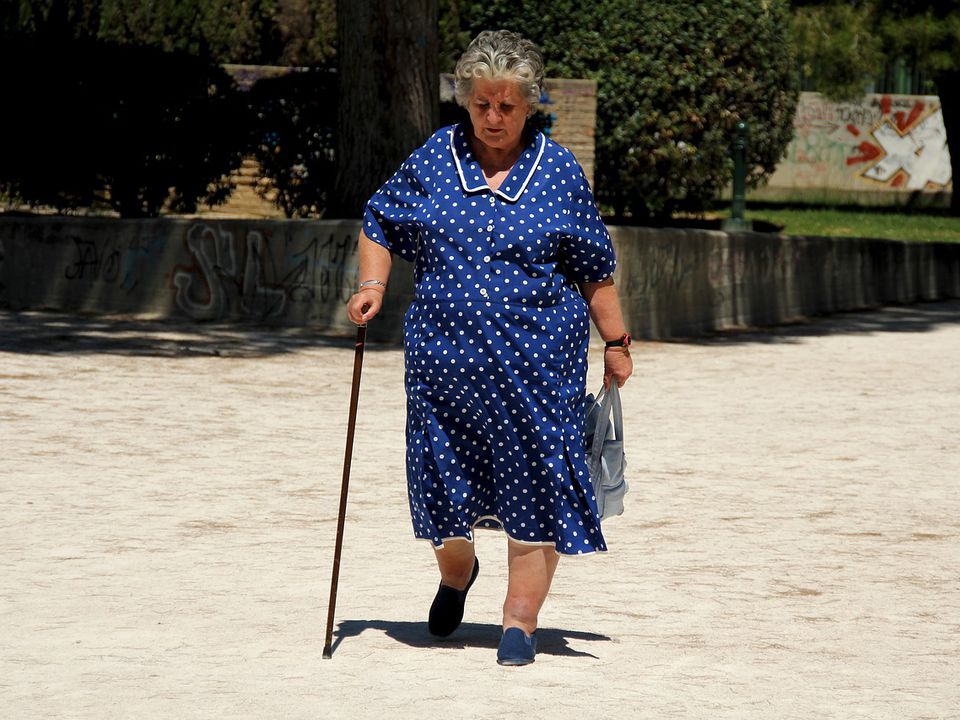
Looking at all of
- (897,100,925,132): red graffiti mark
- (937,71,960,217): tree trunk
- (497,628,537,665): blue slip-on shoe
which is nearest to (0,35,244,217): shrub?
(497,628,537,665): blue slip-on shoe

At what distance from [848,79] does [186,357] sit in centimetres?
2002

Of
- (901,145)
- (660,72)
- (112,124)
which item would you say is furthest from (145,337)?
(901,145)

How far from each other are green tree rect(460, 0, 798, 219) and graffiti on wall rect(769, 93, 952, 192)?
16.2m

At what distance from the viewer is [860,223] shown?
2656 centimetres

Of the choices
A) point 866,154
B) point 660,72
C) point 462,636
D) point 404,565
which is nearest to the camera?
point 462,636

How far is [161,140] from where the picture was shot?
51.3 ft

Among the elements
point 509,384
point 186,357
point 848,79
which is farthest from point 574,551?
point 848,79

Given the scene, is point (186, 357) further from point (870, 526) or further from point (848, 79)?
point (848, 79)

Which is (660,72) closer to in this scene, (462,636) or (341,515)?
(462,636)

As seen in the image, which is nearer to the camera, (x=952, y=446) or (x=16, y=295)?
(x=952, y=446)

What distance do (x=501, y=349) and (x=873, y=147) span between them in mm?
34490

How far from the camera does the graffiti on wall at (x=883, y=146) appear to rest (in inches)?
1467

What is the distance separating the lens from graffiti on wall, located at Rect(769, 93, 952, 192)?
37250mm

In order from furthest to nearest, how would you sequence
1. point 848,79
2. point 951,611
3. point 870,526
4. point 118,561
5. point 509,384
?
point 848,79
point 870,526
point 118,561
point 951,611
point 509,384
